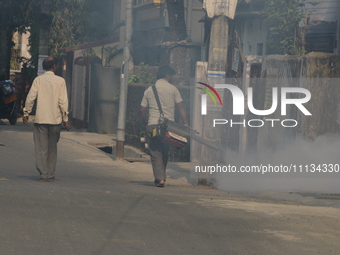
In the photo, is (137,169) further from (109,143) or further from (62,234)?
(62,234)

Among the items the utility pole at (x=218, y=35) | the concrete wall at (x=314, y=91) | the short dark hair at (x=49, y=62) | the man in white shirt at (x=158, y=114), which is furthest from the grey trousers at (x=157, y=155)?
the concrete wall at (x=314, y=91)

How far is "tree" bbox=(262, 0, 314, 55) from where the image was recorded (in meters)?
15.6

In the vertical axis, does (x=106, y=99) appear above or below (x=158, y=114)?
above

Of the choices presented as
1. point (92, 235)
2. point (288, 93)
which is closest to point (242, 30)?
point (288, 93)

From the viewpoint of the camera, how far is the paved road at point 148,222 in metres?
5.75

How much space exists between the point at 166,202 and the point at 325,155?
313 cm

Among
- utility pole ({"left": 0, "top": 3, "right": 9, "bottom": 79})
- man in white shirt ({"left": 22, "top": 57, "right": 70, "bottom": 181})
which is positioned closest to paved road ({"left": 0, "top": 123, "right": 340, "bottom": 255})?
man in white shirt ({"left": 22, "top": 57, "right": 70, "bottom": 181})

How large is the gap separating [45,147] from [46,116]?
1.52ft

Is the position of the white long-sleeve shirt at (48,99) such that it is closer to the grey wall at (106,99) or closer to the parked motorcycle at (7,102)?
the grey wall at (106,99)

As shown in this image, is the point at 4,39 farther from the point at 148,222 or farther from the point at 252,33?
the point at 148,222

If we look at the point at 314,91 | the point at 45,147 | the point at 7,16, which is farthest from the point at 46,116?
the point at 7,16

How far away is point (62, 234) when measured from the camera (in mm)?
5980

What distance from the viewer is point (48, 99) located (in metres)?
9.70

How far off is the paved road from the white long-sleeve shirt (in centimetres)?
98
